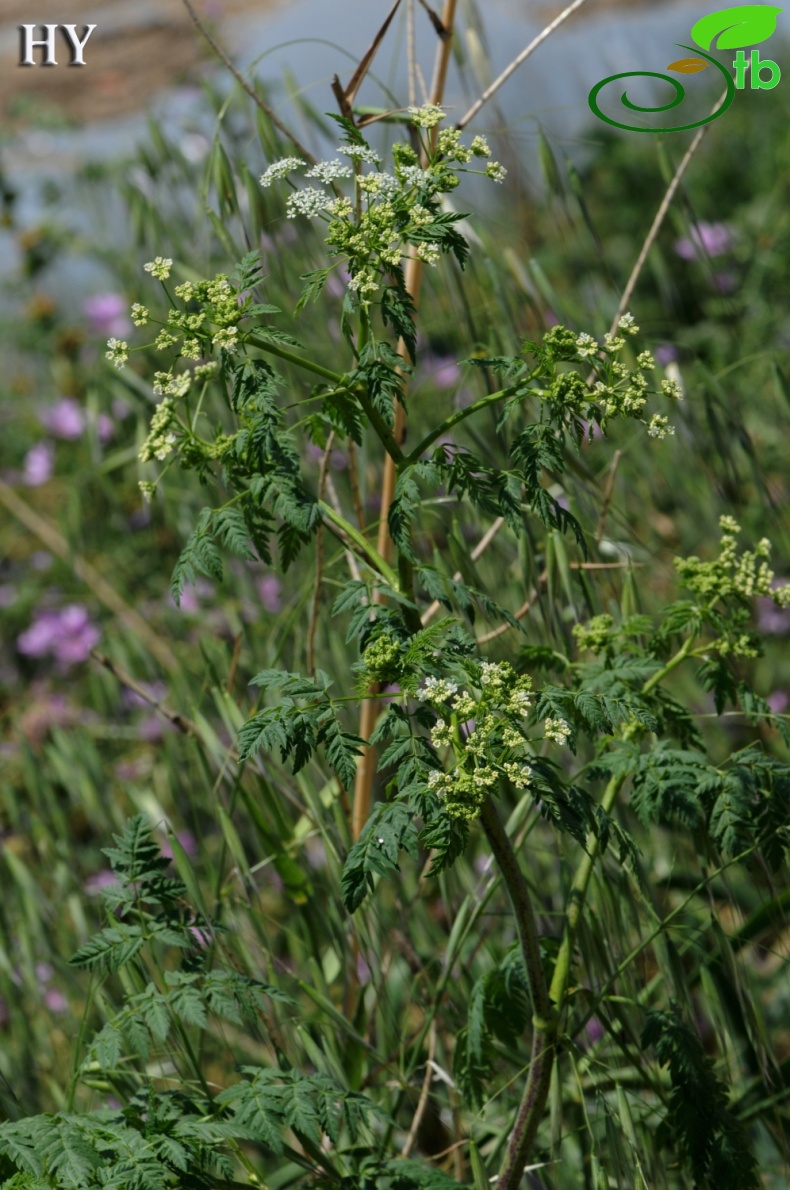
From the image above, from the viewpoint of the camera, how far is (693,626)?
96cm

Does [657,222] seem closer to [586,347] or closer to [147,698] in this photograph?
[586,347]

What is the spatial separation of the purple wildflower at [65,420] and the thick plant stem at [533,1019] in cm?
218

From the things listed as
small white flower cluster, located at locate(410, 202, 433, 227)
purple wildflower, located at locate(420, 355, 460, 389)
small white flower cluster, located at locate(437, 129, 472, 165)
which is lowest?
small white flower cluster, located at locate(410, 202, 433, 227)

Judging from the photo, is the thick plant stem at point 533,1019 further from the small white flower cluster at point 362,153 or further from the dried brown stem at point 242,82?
the dried brown stem at point 242,82

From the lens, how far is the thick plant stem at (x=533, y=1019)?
898mm

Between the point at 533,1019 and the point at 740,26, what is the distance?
133 centimetres

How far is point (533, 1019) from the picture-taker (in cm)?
98

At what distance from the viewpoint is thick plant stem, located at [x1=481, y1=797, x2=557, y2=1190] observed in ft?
2.95

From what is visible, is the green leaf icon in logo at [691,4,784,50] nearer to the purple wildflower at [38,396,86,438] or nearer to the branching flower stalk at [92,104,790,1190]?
the branching flower stalk at [92,104,790,1190]

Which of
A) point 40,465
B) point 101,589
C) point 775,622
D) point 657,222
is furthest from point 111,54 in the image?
point 657,222

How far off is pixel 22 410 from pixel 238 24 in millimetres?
2313

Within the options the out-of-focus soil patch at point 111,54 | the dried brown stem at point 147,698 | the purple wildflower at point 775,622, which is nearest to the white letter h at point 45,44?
the dried brown stem at point 147,698

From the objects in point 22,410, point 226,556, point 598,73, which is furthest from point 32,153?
point 226,556

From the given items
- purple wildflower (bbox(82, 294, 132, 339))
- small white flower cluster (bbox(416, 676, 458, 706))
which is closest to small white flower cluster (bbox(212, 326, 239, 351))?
small white flower cluster (bbox(416, 676, 458, 706))
